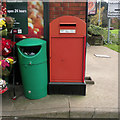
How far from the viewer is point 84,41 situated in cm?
371

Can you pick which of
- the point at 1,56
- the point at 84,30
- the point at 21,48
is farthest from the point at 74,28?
the point at 1,56

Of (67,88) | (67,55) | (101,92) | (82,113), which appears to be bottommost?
(82,113)

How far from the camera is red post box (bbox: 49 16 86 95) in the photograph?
364 cm

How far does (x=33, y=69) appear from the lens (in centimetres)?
348

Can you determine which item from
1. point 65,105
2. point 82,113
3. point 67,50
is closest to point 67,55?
point 67,50

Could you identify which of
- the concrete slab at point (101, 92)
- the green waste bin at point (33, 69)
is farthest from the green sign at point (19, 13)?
the concrete slab at point (101, 92)

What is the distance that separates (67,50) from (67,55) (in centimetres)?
12

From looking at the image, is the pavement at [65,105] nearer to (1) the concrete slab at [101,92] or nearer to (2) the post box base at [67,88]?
(1) the concrete slab at [101,92]

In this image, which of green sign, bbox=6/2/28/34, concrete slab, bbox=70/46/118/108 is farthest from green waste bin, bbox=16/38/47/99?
concrete slab, bbox=70/46/118/108

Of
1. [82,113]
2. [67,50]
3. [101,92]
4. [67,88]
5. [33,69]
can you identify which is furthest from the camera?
[101,92]

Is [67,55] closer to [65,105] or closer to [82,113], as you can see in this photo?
[65,105]

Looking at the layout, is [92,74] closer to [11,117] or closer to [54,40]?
[54,40]

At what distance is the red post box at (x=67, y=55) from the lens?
3.64 meters

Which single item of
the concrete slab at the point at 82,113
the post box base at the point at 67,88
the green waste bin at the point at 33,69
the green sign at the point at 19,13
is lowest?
the concrete slab at the point at 82,113
